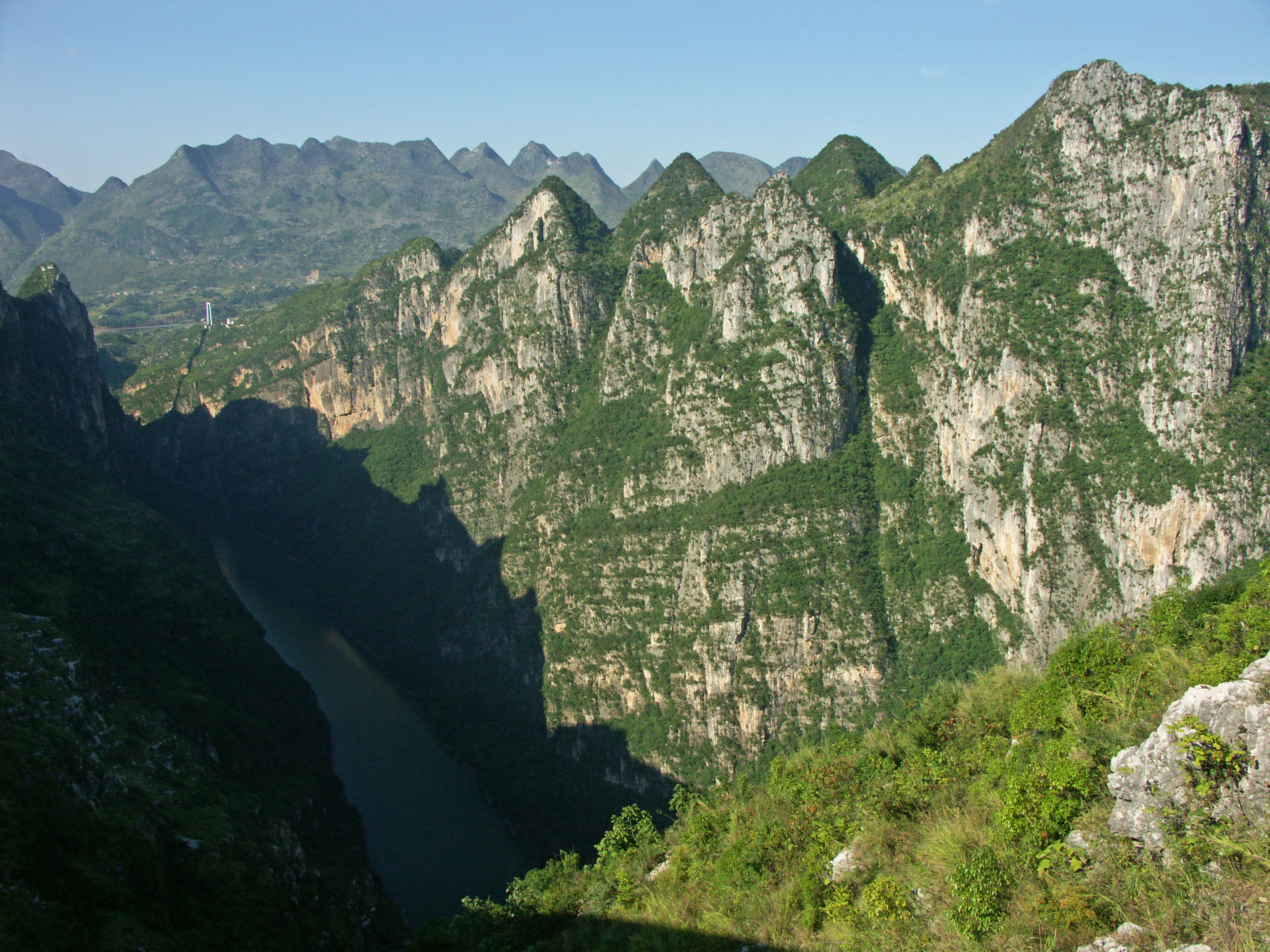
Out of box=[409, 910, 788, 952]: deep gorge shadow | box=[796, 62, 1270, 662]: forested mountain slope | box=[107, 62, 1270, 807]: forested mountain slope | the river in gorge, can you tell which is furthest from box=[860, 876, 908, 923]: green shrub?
box=[107, 62, 1270, 807]: forested mountain slope

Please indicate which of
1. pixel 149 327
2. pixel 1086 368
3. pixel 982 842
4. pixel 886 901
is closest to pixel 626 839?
pixel 886 901

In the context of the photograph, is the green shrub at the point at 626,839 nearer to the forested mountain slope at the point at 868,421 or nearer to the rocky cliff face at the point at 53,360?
the forested mountain slope at the point at 868,421

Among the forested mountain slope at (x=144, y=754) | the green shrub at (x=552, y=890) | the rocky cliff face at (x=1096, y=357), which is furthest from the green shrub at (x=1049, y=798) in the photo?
the rocky cliff face at (x=1096, y=357)

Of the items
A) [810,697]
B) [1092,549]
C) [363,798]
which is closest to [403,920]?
[363,798]

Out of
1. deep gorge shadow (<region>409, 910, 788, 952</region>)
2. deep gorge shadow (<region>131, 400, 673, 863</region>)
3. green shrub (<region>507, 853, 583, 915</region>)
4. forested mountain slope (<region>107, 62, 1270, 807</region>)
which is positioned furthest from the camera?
deep gorge shadow (<region>131, 400, 673, 863</region>)

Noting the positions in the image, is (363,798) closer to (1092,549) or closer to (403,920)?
(403,920)

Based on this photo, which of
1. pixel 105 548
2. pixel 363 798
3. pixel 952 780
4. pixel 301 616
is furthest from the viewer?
pixel 301 616

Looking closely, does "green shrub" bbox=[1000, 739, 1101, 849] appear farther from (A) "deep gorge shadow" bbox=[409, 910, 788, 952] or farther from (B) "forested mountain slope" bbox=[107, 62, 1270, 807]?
(B) "forested mountain slope" bbox=[107, 62, 1270, 807]
